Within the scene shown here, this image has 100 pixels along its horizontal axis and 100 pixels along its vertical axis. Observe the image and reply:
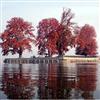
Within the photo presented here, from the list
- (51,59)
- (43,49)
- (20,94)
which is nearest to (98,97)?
(20,94)

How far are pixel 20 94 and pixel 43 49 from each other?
70.8m

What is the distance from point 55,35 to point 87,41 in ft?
49.7

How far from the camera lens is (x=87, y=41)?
312 feet

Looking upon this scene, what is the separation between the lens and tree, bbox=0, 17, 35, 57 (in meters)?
79.0

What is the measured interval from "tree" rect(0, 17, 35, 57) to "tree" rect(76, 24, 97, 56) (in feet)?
54.9

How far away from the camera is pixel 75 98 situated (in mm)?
11055

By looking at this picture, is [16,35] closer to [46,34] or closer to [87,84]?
[46,34]

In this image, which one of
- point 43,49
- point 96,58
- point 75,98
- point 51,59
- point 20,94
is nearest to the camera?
point 75,98

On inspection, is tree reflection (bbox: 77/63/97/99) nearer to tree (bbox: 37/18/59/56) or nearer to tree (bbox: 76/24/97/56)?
tree (bbox: 37/18/59/56)

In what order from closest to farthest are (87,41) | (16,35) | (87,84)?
(87,84)
(16,35)
(87,41)

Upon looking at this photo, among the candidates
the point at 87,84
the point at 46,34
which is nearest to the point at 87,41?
the point at 46,34

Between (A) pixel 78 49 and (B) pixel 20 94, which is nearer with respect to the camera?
(B) pixel 20 94

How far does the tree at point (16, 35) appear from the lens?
79.0 metres

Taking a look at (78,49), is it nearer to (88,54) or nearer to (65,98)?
(88,54)
